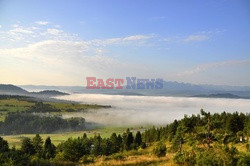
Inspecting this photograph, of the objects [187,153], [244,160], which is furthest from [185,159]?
[244,160]

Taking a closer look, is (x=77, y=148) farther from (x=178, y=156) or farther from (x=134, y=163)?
(x=178, y=156)

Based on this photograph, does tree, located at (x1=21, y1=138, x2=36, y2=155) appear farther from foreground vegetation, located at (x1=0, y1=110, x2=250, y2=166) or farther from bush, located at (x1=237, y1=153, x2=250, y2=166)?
bush, located at (x1=237, y1=153, x2=250, y2=166)

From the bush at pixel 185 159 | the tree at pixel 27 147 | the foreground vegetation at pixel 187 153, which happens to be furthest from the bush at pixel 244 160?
the tree at pixel 27 147

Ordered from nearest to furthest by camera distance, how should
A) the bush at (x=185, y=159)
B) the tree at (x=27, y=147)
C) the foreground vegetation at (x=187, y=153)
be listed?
the foreground vegetation at (x=187, y=153), the bush at (x=185, y=159), the tree at (x=27, y=147)

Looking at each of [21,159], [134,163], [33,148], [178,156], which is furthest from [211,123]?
[33,148]

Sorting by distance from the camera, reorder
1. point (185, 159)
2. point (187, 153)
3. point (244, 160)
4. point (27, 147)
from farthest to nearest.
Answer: point (27, 147) → point (187, 153) → point (185, 159) → point (244, 160)

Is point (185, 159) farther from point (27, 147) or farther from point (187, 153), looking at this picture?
point (27, 147)

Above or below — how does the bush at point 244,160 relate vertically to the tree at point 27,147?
above

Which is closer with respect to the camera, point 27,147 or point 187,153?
point 187,153

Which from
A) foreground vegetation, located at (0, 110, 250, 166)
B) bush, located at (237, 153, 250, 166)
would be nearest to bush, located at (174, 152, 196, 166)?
foreground vegetation, located at (0, 110, 250, 166)

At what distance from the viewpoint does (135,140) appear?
442 ft

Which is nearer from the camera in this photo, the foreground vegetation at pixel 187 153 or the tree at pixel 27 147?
the foreground vegetation at pixel 187 153

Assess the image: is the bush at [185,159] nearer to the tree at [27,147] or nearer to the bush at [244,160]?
the bush at [244,160]

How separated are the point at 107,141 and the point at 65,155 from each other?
9640 cm
